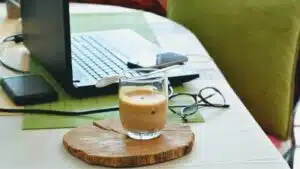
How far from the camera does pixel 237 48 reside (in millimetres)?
1747

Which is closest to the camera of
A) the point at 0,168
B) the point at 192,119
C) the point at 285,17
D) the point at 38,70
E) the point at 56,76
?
the point at 0,168

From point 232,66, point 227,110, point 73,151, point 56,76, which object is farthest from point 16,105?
point 232,66

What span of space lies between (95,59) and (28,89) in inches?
7.9

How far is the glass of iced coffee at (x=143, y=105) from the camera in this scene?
3.44 ft

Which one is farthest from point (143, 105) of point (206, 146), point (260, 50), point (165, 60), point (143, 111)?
point (260, 50)

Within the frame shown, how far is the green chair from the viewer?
1700 millimetres

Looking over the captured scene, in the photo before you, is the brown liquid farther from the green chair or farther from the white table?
the green chair

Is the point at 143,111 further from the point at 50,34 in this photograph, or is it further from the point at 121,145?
the point at 50,34

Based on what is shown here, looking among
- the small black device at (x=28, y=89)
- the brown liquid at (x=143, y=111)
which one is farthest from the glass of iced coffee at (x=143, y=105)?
the small black device at (x=28, y=89)

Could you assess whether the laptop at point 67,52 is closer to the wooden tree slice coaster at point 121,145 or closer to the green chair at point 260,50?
the wooden tree slice coaster at point 121,145

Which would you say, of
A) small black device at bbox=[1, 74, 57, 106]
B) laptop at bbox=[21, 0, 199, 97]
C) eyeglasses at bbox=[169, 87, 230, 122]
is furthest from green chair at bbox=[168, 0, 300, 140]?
small black device at bbox=[1, 74, 57, 106]

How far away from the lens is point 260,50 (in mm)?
1712

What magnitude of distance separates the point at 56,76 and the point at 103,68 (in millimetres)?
101

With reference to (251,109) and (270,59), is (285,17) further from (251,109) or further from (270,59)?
(251,109)
